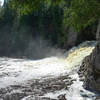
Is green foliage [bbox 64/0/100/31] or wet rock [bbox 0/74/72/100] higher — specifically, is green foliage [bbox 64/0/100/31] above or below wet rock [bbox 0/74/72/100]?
above

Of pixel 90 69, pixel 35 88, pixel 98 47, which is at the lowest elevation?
pixel 35 88

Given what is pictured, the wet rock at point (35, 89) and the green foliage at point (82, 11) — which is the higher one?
the green foliage at point (82, 11)

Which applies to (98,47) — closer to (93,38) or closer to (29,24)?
(93,38)

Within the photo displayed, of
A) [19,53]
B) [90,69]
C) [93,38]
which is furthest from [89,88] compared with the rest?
[19,53]

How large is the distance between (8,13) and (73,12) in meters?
29.5

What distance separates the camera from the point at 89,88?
757 cm

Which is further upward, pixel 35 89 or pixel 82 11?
pixel 82 11

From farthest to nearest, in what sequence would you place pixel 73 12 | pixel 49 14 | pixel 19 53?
1. pixel 19 53
2. pixel 49 14
3. pixel 73 12

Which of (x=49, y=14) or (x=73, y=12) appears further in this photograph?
(x=49, y=14)

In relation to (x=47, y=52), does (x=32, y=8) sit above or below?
above

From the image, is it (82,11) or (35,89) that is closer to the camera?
(35,89)

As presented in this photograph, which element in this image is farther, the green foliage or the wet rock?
the green foliage

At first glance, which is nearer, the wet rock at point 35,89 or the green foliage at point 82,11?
the wet rock at point 35,89

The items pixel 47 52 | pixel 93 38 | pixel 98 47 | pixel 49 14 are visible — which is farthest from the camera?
pixel 49 14
